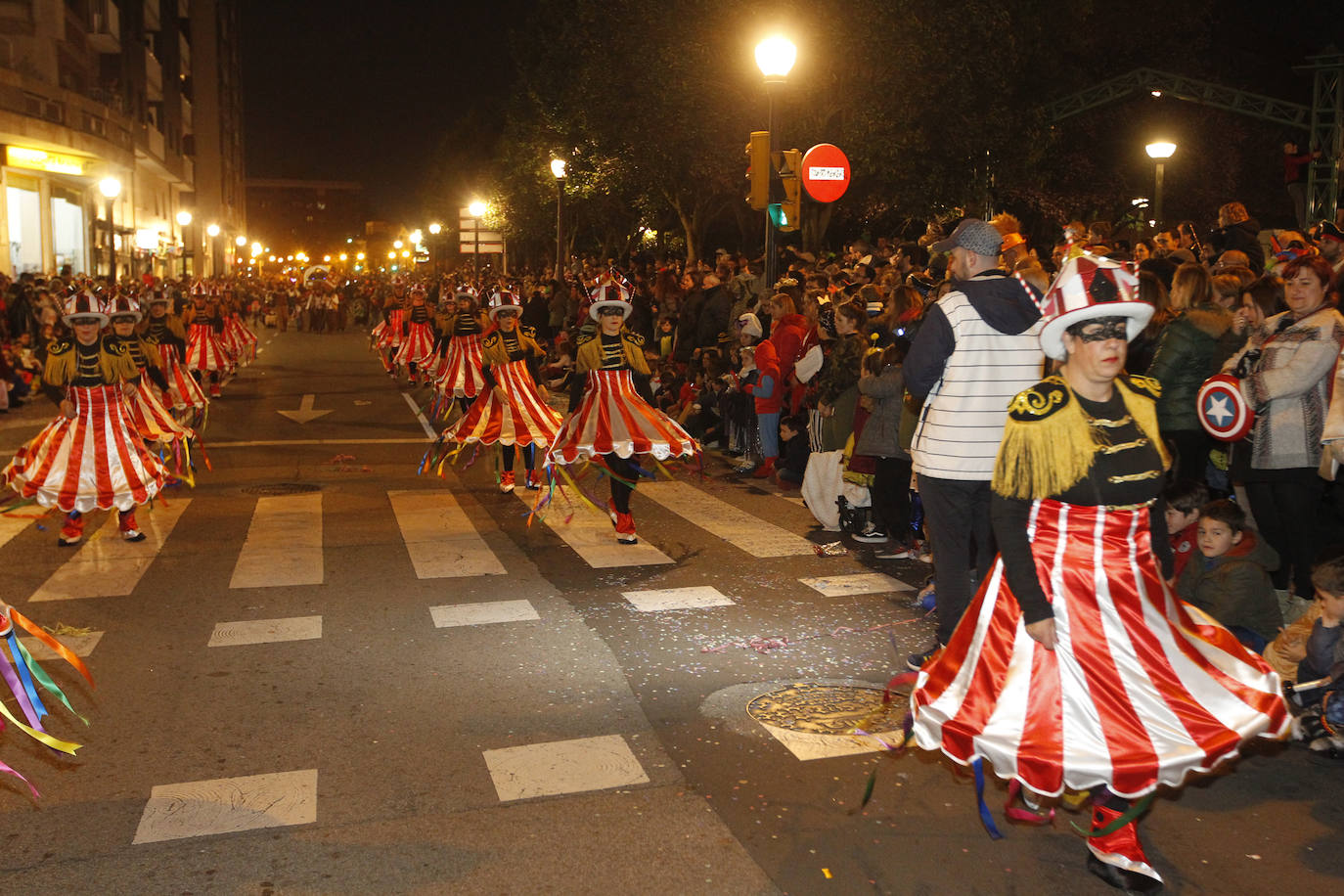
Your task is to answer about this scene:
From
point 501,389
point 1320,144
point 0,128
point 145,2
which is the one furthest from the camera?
point 145,2

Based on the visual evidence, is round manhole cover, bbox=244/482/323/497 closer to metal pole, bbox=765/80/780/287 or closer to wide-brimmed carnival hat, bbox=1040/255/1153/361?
metal pole, bbox=765/80/780/287

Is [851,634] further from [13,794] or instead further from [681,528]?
[13,794]

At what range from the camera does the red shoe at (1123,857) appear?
4.08 metres

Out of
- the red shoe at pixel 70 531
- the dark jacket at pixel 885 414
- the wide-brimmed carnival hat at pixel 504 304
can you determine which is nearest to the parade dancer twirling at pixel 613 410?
the dark jacket at pixel 885 414

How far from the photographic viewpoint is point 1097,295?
4.00 metres

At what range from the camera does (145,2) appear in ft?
197

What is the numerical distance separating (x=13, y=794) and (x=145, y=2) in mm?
63712

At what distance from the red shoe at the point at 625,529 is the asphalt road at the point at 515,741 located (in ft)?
0.77

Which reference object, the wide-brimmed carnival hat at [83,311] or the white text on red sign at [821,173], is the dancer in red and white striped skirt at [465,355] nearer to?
the white text on red sign at [821,173]

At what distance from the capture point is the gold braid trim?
4.05 meters

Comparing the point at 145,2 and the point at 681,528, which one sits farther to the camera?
the point at 145,2

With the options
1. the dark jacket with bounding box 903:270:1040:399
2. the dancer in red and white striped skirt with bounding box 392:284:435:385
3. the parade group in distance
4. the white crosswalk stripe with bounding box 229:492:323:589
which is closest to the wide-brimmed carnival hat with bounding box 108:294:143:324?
the parade group in distance

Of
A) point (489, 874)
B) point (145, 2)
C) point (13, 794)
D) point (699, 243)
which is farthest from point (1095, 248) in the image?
point (145, 2)

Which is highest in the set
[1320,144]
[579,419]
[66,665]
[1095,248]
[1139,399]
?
[1320,144]
